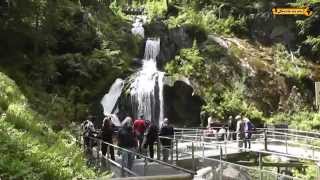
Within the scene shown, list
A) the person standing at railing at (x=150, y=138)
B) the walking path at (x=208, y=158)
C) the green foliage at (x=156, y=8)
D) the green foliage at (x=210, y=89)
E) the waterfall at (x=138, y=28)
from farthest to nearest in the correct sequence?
the green foliage at (x=156, y=8) → the waterfall at (x=138, y=28) → the green foliage at (x=210, y=89) → the person standing at railing at (x=150, y=138) → the walking path at (x=208, y=158)

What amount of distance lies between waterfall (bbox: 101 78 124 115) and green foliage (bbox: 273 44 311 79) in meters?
15.0

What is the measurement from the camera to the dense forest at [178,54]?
33188 millimetres

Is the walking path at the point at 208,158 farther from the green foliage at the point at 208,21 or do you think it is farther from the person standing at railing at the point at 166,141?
the green foliage at the point at 208,21

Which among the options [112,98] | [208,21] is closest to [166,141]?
[112,98]

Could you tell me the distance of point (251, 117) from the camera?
37344 mm

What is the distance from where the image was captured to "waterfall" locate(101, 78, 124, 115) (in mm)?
33481

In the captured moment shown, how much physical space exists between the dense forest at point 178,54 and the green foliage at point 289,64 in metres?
0.09

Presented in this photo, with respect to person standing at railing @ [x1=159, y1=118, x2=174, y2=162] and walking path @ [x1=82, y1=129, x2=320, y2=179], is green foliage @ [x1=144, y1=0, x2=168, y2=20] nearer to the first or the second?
walking path @ [x1=82, y1=129, x2=320, y2=179]

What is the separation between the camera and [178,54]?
40.9 m

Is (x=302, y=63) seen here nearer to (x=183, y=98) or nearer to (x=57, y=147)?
(x=183, y=98)

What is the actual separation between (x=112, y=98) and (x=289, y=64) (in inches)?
682

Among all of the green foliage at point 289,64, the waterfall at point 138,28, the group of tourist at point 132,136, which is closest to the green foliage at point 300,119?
the green foliage at point 289,64

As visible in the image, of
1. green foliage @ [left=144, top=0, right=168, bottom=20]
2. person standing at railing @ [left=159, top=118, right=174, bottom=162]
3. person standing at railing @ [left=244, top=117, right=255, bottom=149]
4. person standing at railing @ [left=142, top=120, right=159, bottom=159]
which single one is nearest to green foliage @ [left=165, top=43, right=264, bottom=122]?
green foliage @ [left=144, top=0, right=168, bottom=20]

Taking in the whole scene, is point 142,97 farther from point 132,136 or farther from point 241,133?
point 132,136
